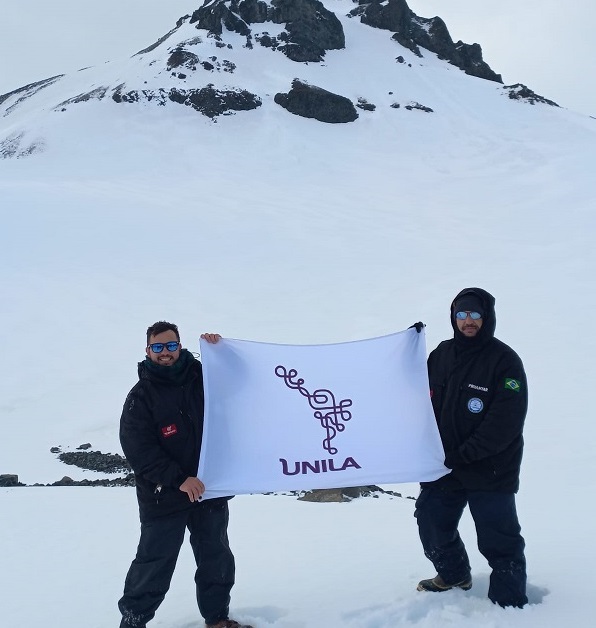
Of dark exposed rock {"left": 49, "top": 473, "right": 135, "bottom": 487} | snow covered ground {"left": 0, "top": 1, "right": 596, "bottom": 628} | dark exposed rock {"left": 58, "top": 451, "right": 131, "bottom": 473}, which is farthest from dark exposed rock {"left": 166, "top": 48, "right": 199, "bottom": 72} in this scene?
dark exposed rock {"left": 49, "top": 473, "right": 135, "bottom": 487}

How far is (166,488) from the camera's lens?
3.38 m

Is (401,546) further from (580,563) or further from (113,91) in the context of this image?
(113,91)

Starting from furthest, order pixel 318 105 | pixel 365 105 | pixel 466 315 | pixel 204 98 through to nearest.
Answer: pixel 365 105 → pixel 204 98 → pixel 318 105 → pixel 466 315

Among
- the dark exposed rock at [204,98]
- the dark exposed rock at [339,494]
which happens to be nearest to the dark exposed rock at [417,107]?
the dark exposed rock at [204,98]

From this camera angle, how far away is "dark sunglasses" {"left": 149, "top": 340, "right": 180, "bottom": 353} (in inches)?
132

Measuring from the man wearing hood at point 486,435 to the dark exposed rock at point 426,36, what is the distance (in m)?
61.4

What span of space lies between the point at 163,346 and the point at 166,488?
791mm

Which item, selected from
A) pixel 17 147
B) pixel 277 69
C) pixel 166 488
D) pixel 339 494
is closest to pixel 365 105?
pixel 277 69

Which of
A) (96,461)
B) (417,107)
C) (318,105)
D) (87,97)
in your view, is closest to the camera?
(96,461)

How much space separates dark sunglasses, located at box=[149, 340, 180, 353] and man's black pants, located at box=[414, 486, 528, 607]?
1.77 m

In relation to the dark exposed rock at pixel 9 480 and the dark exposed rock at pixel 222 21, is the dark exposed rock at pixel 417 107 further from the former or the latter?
the dark exposed rock at pixel 9 480

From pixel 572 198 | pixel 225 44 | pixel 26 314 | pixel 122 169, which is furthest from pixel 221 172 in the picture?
pixel 225 44

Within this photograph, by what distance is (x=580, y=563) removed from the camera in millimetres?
4035

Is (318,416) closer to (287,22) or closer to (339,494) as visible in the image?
(339,494)
